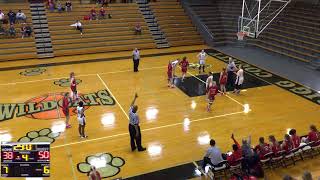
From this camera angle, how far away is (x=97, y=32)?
25.7 meters

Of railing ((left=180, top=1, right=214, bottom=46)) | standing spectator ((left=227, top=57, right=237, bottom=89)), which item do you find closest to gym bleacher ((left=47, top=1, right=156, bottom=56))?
railing ((left=180, top=1, right=214, bottom=46))

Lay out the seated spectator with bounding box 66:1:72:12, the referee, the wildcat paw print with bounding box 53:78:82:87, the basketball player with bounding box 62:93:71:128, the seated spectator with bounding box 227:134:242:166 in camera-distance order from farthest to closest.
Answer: the seated spectator with bounding box 66:1:72:12 < the wildcat paw print with bounding box 53:78:82:87 < the basketball player with bounding box 62:93:71:128 < the referee < the seated spectator with bounding box 227:134:242:166

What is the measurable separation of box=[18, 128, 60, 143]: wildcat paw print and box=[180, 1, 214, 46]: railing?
17.0m

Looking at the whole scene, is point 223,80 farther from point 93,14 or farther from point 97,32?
point 93,14

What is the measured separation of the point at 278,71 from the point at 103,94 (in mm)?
10343

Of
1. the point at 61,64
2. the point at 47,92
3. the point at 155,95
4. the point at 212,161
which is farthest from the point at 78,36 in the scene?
the point at 212,161

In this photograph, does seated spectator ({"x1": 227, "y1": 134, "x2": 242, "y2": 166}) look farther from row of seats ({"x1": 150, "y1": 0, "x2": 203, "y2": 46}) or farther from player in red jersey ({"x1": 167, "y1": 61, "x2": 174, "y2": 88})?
row of seats ({"x1": 150, "y1": 0, "x2": 203, "y2": 46})

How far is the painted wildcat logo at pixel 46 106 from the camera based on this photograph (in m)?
14.0

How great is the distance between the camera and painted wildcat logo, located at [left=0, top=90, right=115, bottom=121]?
13977 mm

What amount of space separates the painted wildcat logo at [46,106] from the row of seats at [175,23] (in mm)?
12019

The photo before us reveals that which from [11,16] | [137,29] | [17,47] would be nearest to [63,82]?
[17,47]

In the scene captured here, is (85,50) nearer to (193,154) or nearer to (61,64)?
(61,64)

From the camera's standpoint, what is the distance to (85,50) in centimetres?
2431
